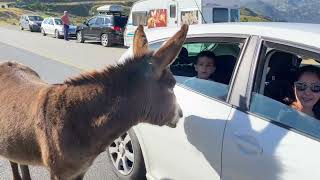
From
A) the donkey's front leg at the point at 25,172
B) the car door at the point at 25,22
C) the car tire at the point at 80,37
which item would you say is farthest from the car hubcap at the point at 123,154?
the car door at the point at 25,22

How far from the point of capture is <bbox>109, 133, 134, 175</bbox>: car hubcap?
498 cm

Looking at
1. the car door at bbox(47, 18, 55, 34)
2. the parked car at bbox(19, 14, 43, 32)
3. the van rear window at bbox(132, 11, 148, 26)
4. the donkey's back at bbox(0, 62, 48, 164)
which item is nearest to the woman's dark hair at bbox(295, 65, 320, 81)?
the donkey's back at bbox(0, 62, 48, 164)

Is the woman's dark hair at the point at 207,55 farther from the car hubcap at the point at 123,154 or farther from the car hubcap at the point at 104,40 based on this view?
the car hubcap at the point at 104,40

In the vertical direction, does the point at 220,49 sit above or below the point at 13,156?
above

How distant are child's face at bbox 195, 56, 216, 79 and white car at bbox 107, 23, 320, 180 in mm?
96

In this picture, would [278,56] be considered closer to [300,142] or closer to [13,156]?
[300,142]

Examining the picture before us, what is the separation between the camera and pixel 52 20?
112 feet

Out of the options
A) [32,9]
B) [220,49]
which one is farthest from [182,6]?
[32,9]

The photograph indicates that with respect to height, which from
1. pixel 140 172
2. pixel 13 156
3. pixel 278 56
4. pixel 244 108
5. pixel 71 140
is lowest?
pixel 140 172

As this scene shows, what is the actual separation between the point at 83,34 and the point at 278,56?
25.1 meters

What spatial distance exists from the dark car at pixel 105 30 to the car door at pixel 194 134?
70.0 ft

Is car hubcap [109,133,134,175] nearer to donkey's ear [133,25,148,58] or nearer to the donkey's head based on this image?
the donkey's head

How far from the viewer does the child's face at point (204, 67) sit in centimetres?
451

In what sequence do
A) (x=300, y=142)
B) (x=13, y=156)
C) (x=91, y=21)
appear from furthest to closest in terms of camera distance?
(x=91, y=21) → (x=13, y=156) → (x=300, y=142)
